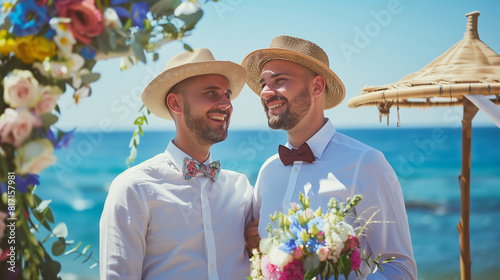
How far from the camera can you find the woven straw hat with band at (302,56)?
2980 millimetres

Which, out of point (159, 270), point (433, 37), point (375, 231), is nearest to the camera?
point (375, 231)

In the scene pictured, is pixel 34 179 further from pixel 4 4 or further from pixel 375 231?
pixel 375 231

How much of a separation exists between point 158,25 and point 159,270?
5.55 ft

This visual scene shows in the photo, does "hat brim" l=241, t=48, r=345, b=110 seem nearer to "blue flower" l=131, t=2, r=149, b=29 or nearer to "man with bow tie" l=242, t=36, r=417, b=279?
"man with bow tie" l=242, t=36, r=417, b=279

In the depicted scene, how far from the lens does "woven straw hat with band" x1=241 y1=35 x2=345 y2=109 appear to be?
9.78 ft

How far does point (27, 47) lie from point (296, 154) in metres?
1.87

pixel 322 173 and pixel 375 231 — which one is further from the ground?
pixel 322 173

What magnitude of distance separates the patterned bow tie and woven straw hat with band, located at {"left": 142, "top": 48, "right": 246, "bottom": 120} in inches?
21.8

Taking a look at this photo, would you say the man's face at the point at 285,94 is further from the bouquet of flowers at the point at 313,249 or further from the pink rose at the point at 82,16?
the pink rose at the point at 82,16

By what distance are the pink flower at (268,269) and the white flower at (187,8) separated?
108 centimetres

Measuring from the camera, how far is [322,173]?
9.09 feet

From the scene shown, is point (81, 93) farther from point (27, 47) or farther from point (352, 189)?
point (352, 189)

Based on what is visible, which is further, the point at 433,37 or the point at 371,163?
the point at 433,37

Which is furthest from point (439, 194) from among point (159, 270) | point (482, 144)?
point (159, 270)
